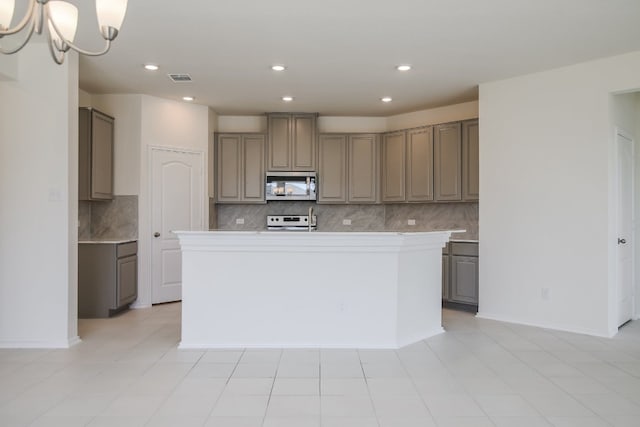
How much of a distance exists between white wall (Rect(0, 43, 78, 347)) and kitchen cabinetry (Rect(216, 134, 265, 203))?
277 cm

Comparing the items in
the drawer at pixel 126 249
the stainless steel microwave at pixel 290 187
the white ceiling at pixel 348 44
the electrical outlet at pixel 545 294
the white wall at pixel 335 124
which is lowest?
the electrical outlet at pixel 545 294

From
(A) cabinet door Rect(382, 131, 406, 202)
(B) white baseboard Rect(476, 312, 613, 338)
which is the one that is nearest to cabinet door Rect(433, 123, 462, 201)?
(A) cabinet door Rect(382, 131, 406, 202)

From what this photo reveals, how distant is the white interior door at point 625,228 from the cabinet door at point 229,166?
4.61m

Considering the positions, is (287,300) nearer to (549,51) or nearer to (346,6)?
(346,6)

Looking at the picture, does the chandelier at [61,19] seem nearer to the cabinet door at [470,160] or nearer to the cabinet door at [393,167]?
the cabinet door at [470,160]

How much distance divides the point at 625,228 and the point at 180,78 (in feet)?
16.4

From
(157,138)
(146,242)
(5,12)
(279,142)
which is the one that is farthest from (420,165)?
(5,12)

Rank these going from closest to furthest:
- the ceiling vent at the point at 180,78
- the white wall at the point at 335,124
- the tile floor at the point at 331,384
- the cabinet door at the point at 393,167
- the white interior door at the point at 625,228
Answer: the tile floor at the point at 331,384 → the white interior door at the point at 625,228 → the ceiling vent at the point at 180,78 → the cabinet door at the point at 393,167 → the white wall at the point at 335,124

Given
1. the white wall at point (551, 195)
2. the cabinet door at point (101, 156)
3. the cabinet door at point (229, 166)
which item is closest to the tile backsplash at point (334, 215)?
the cabinet door at point (229, 166)

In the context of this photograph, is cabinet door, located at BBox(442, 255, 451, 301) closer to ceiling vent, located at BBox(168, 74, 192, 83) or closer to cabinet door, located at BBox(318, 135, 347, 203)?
cabinet door, located at BBox(318, 135, 347, 203)

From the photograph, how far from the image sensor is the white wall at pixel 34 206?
4.02 meters

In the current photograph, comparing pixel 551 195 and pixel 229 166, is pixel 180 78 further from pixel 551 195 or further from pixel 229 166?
pixel 551 195

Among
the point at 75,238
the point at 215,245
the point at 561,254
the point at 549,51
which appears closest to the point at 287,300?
the point at 215,245

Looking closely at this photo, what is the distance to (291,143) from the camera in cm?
671
